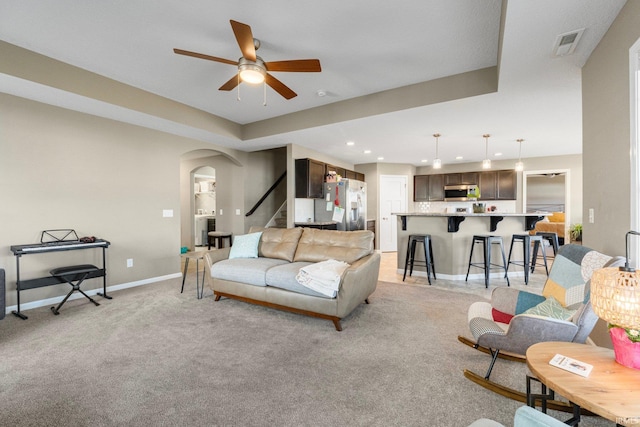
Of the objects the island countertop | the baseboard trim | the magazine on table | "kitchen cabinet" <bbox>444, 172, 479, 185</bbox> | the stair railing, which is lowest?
the baseboard trim

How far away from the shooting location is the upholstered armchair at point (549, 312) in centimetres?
155

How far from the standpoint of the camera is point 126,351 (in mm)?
2359

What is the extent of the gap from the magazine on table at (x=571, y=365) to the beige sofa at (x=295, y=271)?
5.66 ft

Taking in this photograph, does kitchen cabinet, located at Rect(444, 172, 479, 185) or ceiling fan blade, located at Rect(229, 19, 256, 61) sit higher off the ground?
ceiling fan blade, located at Rect(229, 19, 256, 61)

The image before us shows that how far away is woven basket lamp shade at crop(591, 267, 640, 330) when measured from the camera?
3.26ft

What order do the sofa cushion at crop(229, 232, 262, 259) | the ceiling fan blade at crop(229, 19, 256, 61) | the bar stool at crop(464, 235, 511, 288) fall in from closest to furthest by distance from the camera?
the ceiling fan blade at crop(229, 19, 256, 61)
the sofa cushion at crop(229, 232, 262, 259)
the bar stool at crop(464, 235, 511, 288)

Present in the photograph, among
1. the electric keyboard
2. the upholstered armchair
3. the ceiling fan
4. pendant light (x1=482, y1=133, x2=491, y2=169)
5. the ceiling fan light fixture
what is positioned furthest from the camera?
pendant light (x1=482, y1=133, x2=491, y2=169)

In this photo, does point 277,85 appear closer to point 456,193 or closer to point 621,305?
point 621,305

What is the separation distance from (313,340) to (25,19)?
11.8ft

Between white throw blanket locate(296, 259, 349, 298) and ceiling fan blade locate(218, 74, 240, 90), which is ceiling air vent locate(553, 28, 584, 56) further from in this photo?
ceiling fan blade locate(218, 74, 240, 90)

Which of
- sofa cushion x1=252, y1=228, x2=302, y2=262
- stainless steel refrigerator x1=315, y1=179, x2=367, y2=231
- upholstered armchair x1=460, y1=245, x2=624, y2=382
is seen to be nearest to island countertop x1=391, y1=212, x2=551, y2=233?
stainless steel refrigerator x1=315, y1=179, x2=367, y2=231

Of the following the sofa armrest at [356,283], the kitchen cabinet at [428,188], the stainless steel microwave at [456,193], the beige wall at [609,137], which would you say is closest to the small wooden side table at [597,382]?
the beige wall at [609,137]

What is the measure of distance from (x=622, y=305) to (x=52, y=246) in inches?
184

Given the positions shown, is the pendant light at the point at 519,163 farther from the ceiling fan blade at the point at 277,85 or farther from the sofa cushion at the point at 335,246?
the ceiling fan blade at the point at 277,85
